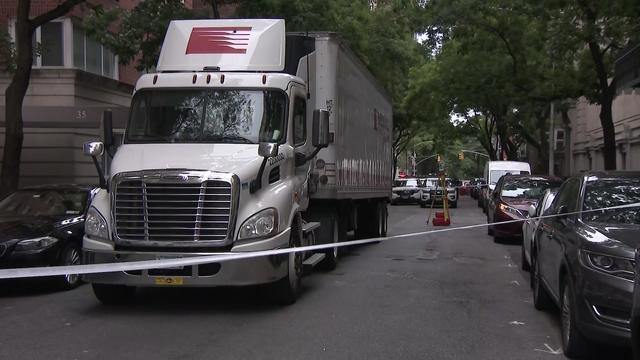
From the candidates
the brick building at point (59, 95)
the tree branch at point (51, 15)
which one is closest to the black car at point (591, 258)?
the tree branch at point (51, 15)

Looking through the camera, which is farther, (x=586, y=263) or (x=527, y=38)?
(x=527, y=38)

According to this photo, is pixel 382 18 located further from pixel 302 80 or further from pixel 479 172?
pixel 479 172

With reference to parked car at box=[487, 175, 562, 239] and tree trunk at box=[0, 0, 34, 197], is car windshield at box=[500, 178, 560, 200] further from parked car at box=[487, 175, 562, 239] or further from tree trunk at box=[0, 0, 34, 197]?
tree trunk at box=[0, 0, 34, 197]

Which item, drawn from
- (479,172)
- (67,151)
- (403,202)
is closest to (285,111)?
(67,151)

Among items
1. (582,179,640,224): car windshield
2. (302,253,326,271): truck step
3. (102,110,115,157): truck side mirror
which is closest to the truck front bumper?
(302,253,326,271): truck step

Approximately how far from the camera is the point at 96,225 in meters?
8.07

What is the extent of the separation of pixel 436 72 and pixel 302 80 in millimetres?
23289

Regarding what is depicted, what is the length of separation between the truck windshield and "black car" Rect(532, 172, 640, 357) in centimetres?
362

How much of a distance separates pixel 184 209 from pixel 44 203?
4.26 m

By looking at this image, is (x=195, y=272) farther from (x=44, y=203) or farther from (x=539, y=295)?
(x=44, y=203)

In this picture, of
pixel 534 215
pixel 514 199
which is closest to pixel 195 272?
pixel 534 215

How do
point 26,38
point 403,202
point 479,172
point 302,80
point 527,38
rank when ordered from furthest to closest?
point 479,172
point 403,202
point 527,38
point 26,38
point 302,80

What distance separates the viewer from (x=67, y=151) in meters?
21.9

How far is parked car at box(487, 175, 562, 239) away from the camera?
16.1m
